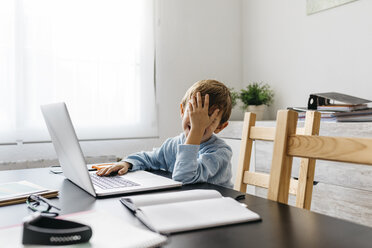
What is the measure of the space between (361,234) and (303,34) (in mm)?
2181

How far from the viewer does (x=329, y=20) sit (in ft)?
7.71

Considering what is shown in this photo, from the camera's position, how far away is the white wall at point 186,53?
8.85ft

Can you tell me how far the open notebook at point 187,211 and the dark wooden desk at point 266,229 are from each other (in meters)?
0.01

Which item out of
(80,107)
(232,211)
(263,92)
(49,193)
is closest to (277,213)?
(232,211)

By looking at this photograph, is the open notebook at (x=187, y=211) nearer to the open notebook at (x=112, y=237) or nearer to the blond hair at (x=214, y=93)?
the open notebook at (x=112, y=237)

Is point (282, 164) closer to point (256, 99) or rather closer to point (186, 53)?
point (256, 99)

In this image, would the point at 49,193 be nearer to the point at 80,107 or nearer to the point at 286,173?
the point at 286,173

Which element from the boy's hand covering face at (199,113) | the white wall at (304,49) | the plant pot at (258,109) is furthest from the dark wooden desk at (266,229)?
the plant pot at (258,109)

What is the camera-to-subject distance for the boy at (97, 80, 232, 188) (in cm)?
104

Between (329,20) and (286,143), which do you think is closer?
(286,143)

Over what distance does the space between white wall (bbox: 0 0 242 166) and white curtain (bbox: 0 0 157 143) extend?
0.09 metres

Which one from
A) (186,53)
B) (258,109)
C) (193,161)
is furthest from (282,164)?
(186,53)

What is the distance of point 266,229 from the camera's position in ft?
2.02

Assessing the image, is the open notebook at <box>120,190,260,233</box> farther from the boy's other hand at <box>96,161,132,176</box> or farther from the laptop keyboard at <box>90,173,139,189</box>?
the boy's other hand at <box>96,161,132,176</box>
